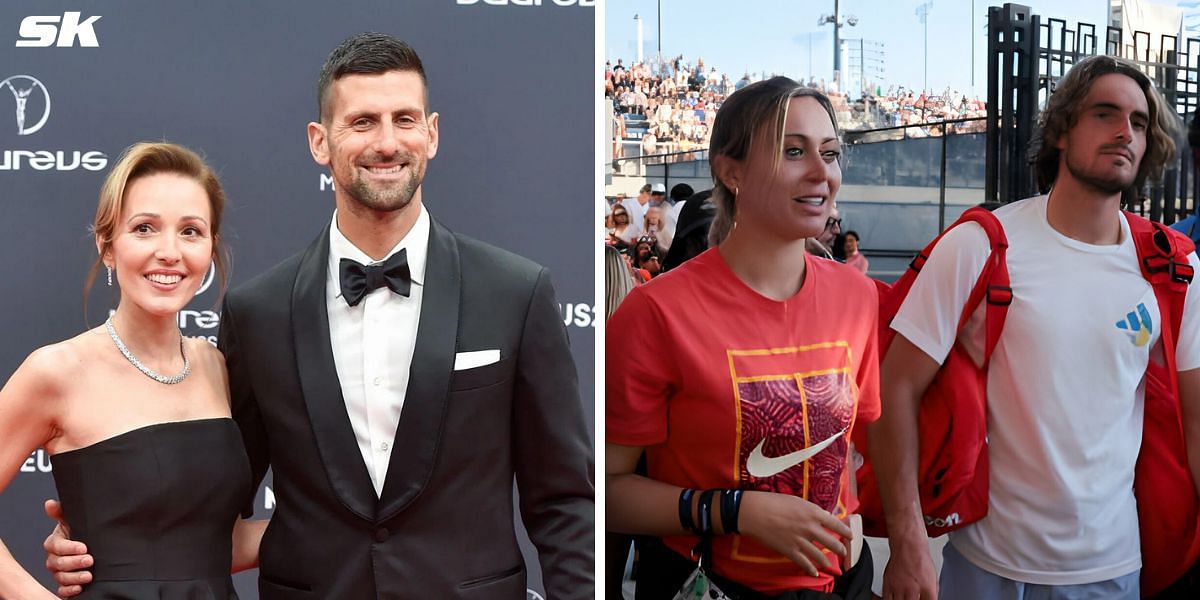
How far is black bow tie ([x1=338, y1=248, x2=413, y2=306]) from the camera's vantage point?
5.16 ft

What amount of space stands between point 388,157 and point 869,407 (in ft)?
3.18

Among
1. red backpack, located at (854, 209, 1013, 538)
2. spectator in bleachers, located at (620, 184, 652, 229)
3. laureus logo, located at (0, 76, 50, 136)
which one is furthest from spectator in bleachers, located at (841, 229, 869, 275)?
laureus logo, located at (0, 76, 50, 136)

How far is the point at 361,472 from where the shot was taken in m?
1.57

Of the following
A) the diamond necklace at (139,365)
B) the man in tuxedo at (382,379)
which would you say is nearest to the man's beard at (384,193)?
the man in tuxedo at (382,379)

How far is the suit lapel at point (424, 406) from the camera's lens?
1579mm

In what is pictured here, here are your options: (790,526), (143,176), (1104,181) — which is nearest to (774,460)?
(790,526)

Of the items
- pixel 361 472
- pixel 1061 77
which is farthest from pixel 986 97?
pixel 361 472

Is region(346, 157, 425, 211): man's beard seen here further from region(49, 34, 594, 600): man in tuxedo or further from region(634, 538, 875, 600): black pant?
region(634, 538, 875, 600): black pant

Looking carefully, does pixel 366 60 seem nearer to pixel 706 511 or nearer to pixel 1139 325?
pixel 706 511

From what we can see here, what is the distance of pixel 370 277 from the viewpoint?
158cm

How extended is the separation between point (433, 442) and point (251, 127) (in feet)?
2.03

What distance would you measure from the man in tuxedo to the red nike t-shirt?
173 mm

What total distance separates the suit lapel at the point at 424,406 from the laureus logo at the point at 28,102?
71 centimetres

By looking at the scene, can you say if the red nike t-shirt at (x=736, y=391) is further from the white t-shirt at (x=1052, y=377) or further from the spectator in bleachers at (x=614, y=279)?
the white t-shirt at (x=1052, y=377)
